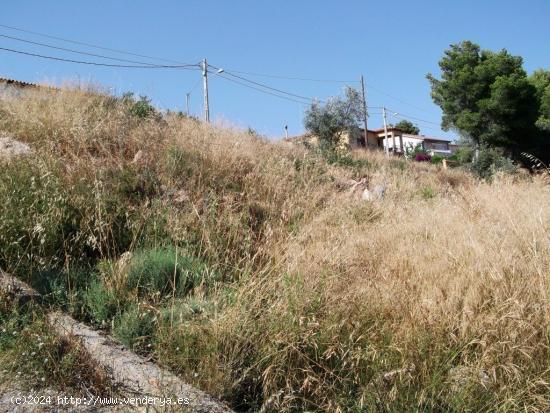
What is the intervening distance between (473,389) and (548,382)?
41 cm

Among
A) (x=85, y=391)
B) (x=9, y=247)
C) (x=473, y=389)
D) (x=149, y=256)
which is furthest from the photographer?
(x=149, y=256)

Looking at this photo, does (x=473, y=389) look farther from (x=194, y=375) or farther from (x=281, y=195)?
(x=281, y=195)

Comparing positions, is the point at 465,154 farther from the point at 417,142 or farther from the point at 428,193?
the point at 417,142

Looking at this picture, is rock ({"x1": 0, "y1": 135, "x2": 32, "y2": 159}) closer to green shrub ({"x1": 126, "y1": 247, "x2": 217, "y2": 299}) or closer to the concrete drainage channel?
green shrub ({"x1": 126, "y1": 247, "x2": 217, "y2": 299})

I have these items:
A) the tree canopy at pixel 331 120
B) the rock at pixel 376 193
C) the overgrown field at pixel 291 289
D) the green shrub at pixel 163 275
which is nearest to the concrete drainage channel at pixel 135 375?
the overgrown field at pixel 291 289

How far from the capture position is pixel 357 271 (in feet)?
9.87

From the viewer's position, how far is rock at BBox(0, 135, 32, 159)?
3.94 meters

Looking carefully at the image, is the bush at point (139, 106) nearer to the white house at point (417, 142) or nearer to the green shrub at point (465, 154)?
the green shrub at point (465, 154)

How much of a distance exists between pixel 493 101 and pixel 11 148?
2895 cm

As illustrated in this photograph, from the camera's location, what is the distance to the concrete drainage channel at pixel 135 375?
Answer: 5.90 ft

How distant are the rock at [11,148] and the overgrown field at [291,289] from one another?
20 centimetres

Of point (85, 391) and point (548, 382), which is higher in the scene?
point (85, 391)

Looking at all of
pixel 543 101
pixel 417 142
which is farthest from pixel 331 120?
pixel 417 142

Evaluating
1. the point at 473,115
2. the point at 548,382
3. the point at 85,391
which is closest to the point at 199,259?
the point at 85,391
